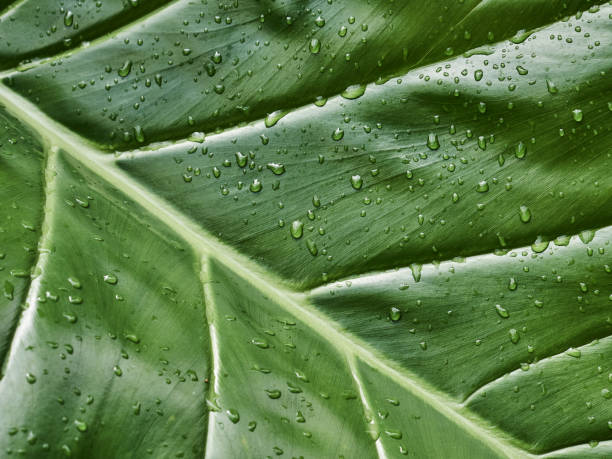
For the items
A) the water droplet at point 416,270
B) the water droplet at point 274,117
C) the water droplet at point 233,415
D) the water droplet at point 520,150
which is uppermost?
the water droplet at point 274,117

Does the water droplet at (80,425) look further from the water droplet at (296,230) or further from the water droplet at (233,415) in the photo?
the water droplet at (296,230)

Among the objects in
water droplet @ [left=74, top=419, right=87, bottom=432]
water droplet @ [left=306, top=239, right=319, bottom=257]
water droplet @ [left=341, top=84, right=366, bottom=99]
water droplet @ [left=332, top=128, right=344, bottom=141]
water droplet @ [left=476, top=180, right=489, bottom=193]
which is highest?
water droplet @ [left=341, top=84, right=366, bottom=99]

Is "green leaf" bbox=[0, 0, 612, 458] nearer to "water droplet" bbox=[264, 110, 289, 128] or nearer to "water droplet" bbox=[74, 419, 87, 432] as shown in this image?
"water droplet" bbox=[264, 110, 289, 128]

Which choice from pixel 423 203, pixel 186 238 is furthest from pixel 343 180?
pixel 186 238

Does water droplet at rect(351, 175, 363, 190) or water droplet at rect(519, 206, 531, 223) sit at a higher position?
water droplet at rect(351, 175, 363, 190)

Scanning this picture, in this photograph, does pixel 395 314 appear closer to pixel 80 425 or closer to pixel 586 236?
pixel 586 236

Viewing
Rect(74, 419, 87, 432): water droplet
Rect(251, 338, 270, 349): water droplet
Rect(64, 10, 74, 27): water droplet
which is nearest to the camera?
Rect(74, 419, 87, 432): water droplet

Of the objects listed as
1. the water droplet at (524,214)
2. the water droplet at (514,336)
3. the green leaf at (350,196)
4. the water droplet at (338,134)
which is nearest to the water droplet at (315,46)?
the green leaf at (350,196)

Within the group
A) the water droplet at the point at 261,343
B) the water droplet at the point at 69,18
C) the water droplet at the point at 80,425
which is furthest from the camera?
the water droplet at the point at 69,18

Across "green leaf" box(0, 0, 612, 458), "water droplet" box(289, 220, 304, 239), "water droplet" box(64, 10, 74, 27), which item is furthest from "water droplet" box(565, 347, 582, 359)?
"water droplet" box(64, 10, 74, 27)
